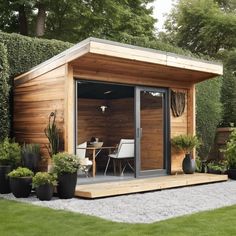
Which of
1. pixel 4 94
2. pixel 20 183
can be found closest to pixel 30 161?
pixel 20 183

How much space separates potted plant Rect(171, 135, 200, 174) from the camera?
9992 millimetres

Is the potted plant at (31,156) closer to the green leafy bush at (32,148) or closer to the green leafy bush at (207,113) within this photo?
the green leafy bush at (32,148)

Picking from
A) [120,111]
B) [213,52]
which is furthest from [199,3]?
[120,111]

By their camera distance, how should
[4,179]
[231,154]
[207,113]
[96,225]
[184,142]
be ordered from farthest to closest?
[207,113] → [231,154] → [184,142] → [4,179] → [96,225]

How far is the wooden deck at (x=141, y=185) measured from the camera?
24.9ft

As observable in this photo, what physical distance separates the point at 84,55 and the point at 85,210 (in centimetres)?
266

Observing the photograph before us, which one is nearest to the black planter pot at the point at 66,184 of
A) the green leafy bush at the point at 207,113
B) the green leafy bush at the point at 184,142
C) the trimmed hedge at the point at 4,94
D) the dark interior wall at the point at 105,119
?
the trimmed hedge at the point at 4,94

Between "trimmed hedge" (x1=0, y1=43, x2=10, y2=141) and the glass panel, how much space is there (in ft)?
8.76

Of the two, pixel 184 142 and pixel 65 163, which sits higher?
pixel 184 142

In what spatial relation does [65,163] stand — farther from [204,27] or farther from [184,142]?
[204,27]

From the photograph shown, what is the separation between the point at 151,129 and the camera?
9.76 m

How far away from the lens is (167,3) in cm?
2592

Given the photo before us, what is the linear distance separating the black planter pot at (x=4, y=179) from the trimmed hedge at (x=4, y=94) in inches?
47.2

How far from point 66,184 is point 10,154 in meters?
1.44
